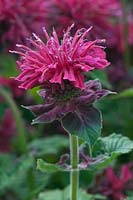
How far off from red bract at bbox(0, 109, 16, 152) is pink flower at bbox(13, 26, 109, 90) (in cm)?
61

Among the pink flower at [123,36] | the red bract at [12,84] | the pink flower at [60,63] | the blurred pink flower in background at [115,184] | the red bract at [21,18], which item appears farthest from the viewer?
the pink flower at [123,36]

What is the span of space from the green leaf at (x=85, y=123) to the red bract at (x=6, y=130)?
2.04 feet

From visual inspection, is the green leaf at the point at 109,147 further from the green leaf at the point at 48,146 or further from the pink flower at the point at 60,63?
the green leaf at the point at 48,146

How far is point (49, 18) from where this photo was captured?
4.24 ft

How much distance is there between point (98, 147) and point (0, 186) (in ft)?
0.88

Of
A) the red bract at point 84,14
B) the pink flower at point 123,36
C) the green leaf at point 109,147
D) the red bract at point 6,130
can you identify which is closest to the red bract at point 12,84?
the red bract at point 6,130

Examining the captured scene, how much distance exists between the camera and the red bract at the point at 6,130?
1.43 meters

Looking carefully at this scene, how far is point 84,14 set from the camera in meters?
1.26

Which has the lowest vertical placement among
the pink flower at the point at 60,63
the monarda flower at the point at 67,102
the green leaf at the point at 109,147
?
the green leaf at the point at 109,147

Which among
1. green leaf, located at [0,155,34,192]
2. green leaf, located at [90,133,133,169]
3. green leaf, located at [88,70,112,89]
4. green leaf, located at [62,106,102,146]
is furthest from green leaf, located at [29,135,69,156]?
green leaf, located at [62,106,102,146]

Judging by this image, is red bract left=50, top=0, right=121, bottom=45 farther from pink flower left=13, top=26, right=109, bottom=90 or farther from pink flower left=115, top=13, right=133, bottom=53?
pink flower left=13, top=26, right=109, bottom=90

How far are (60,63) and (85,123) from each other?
0.30ft

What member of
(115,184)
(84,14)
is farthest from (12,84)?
(115,184)

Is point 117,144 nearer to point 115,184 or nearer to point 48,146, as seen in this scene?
point 115,184
